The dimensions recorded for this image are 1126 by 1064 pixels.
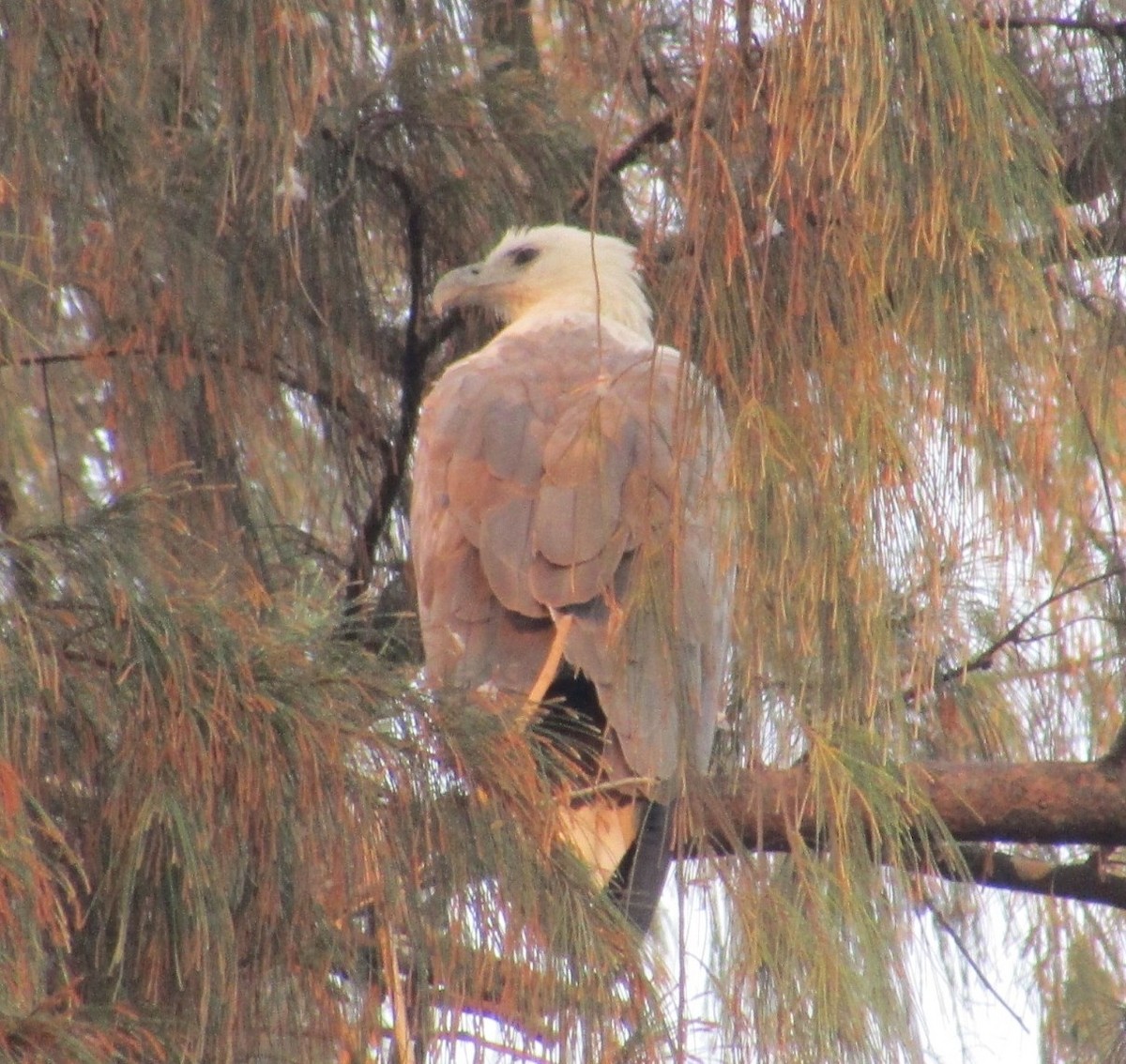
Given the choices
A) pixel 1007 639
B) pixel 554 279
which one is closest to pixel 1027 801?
pixel 1007 639

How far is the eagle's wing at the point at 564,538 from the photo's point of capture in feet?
8.23

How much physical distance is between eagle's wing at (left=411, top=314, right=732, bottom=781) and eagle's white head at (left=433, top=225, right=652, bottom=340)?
5.2 inches

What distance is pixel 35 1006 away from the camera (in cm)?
163

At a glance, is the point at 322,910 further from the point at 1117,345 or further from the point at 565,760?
the point at 1117,345

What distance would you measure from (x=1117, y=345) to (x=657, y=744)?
83 centimetres

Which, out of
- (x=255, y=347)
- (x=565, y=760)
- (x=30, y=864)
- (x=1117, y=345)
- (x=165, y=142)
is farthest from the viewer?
(x=255, y=347)

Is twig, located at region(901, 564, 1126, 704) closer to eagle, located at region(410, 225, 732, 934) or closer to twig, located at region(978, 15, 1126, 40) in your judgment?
eagle, located at region(410, 225, 732, 934)

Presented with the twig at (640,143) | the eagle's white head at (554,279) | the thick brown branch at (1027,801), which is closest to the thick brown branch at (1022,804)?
the thick brown branch at (1027,801)

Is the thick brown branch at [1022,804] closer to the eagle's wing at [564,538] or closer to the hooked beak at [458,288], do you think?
the eagle's wing at [564,538]

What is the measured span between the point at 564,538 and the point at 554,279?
1.27m

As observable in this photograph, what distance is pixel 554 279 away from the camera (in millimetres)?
4043

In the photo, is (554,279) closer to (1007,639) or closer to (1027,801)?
(1007,639)

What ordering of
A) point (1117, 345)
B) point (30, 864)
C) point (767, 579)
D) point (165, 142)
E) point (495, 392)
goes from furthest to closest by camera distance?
point (495, 392)
point (165, 142)
point (1117, 345)
point (767, 579)
point (30, 864)

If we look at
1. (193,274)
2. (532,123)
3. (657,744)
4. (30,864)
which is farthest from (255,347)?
(30,864)
